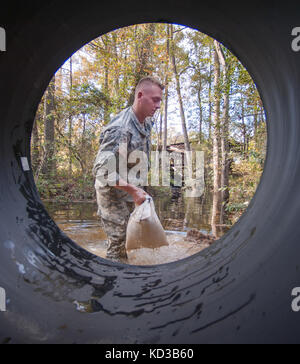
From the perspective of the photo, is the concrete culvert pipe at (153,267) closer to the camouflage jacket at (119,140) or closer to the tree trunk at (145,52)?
the camouflage jacket at (119,140)

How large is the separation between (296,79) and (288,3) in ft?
0.60

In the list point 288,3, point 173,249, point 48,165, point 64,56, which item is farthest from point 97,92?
point 288,3

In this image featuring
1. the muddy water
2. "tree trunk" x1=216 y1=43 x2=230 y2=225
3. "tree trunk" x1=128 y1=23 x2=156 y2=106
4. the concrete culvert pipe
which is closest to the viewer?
the concrete culvert pipe

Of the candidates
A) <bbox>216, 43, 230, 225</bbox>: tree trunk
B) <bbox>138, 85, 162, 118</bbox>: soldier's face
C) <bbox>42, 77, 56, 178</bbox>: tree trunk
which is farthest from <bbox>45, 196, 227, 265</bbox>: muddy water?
<bbox>138, 85, 162, 118</bbox>: soldier's face

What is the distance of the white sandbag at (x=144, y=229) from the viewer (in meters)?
2.15

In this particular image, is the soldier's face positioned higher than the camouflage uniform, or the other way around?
the soldier's face

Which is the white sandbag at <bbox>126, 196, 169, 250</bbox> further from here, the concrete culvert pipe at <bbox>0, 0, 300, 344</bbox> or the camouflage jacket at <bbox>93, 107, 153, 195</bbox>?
the concrete culvert pipe at <bbox>0, 0, 300, 344</bbox>

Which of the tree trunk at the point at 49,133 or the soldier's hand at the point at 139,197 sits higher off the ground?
the tree trunk at the point at 49,133

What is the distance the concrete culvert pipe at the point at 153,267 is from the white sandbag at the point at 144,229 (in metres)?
1.01

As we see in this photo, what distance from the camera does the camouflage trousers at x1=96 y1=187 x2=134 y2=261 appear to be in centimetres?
256

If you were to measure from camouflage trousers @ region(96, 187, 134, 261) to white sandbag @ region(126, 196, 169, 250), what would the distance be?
340mm

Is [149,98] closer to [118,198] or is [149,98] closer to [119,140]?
[119,140]

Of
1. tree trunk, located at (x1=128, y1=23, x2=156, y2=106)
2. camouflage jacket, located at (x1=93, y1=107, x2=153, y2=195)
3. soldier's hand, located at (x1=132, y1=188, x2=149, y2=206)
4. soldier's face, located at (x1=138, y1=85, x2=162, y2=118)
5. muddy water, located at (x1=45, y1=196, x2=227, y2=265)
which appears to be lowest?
muddy water, located at (x1=45, y1=196, x2=227, y2=265)

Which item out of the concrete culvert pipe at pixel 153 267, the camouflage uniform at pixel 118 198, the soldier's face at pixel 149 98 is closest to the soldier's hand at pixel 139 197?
the camouflage uniform at pixel 118 198
